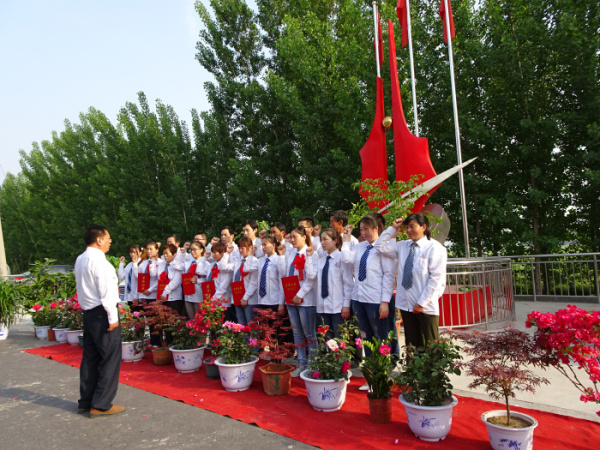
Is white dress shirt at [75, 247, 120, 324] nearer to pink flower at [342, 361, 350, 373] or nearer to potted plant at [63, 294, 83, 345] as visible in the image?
pink flower at [342, 361, 350, 373]

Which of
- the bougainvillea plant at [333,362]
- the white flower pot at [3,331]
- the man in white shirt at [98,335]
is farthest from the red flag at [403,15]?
the white flower pot at [3,331]

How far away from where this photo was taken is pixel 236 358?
484 centimetres

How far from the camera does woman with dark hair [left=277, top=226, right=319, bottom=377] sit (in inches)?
201

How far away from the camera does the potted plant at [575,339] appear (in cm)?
285

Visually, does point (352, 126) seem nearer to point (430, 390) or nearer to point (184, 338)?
point (184, 338)

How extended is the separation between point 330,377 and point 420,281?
1238 mm

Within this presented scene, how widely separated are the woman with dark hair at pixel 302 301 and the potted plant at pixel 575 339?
8.32 feet

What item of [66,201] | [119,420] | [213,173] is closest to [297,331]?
[119,420]

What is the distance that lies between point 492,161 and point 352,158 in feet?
14.8

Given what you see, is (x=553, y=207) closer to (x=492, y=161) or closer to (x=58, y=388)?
(x=492, y=161)

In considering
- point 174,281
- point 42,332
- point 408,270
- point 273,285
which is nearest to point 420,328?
point 408,270

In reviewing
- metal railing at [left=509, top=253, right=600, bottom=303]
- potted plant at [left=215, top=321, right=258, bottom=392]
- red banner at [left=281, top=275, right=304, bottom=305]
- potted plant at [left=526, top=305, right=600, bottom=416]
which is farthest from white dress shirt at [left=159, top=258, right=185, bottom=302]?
metal railing at [left=509, top=253, right=600, bottom=303]

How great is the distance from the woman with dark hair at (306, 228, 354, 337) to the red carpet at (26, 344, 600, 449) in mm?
797

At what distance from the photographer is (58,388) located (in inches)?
208
